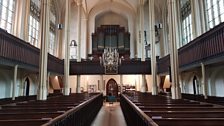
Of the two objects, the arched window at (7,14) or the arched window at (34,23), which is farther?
the arched window at (34,23)

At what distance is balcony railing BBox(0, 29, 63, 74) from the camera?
9.64 meters

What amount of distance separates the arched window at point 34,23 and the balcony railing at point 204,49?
12463 mm

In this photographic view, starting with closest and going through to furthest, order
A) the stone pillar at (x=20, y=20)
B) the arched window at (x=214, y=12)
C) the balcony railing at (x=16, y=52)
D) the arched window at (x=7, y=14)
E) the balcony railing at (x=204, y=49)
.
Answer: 1. the balcony railing at (x=204, y=49)
2. the balcony railing at (x=16, y=52)
3. the arched window at (x=214, y=12)
4. the arched window at (x=7, y=14)
5. the stone pillar at (x=20, y=20)

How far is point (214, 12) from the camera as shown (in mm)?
13203

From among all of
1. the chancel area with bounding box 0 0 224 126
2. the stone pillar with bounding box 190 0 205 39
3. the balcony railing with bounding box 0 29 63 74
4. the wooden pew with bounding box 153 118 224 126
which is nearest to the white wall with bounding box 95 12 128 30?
the chancel area with bounding box 0 0 224 126

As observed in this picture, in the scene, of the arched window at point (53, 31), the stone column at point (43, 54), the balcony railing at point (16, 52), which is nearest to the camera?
the balcony railing at point (16, 52)

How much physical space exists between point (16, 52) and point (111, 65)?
855 cm

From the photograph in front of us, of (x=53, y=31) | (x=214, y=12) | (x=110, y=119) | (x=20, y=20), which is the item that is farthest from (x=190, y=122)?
(x=53, y=31)

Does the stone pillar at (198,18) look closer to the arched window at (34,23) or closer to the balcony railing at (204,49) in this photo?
the balcony railing at (204,49)

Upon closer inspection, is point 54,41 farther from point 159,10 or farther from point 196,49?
point 196,49

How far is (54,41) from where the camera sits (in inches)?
896

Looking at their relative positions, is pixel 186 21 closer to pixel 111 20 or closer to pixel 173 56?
pixel 173 56

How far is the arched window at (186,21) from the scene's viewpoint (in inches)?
672

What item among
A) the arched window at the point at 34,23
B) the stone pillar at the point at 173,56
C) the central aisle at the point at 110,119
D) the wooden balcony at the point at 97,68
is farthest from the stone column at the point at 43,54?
the wooden balcony at the point at 97,68
